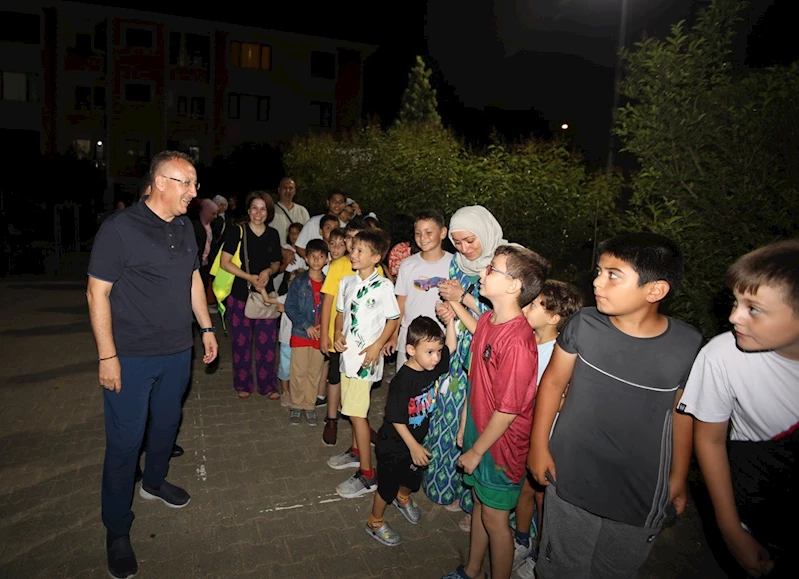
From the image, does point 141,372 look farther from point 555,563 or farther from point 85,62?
point 85,62

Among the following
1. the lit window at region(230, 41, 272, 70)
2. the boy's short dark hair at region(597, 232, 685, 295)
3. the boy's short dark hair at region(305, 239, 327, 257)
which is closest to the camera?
the boy's short dark hair at region(597, 232, 685, 295)

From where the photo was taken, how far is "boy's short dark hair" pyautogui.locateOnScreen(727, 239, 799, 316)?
6.31ft

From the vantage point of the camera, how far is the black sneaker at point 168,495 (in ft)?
12.9

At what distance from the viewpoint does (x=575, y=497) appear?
8.05ft

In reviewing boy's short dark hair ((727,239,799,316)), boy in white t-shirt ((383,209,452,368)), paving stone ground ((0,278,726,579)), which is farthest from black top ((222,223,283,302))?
boy's short dark hair ((727,239,799,316))

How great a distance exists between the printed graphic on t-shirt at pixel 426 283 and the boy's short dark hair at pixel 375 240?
38 centimetres

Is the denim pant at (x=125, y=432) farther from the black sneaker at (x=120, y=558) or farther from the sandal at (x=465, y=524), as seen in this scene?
the sandal at (x=465, y=524)

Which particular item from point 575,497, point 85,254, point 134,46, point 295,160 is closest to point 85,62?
point 134,46

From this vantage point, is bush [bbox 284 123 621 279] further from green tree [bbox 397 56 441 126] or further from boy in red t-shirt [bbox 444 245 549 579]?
green tree [bbox 397 56 441 126]

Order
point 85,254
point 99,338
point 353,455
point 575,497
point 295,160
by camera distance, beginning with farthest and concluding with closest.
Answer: point 85,254 → point 295,160 → point 353,455 → point 99,338 → point 575,497

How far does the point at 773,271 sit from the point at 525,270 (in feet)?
3.73

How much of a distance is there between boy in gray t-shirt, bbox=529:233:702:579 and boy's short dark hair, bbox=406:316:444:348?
3.59 feet

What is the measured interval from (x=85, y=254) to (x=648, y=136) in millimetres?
21462

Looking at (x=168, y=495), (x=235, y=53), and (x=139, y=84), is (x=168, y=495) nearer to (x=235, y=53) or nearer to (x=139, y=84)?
(x=139, y=84)
